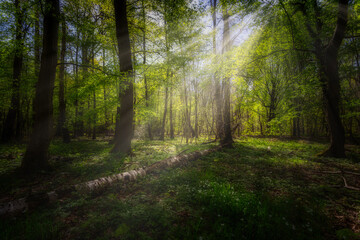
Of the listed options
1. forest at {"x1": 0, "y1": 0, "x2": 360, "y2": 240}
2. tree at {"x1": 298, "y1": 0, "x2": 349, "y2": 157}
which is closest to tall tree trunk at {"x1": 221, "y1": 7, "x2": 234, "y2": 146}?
forest at {"x1": 0, "y1": 0, "x2": 360, "y2": 240}

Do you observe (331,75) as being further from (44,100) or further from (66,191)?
(44,100)

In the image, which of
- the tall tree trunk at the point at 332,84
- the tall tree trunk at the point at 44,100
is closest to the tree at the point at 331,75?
the tall tree trunk at the point at 332,84

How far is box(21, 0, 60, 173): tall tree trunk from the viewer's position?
5.69m

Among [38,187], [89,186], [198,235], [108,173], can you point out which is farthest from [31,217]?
[198,235]

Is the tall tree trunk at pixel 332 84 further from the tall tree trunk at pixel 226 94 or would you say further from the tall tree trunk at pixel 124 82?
the tall tree trunk at pixel 124 82

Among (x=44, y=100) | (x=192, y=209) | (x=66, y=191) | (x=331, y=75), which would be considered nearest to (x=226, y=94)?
(x=331, y=75)

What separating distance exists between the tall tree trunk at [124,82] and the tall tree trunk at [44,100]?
2715 mm

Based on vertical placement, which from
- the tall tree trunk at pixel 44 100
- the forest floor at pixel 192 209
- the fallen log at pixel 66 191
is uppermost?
the tall tree trunk at pixel 44 100

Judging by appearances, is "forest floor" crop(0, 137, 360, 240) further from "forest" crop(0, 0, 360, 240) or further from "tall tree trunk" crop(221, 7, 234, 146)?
"tall tree trunk" crop(221, 7, 234, 146)

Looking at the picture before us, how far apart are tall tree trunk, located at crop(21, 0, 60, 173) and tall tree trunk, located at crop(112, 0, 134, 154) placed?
8.91 ft

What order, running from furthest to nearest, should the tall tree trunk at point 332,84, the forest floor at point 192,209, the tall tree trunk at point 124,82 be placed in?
the tall tree trunk at point 124,82, the tall tree trunk at point 332,84, the forest floor at point 192,209

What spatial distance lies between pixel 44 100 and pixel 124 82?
3.47m

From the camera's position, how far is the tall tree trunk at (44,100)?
Answer: 5691 millimetres

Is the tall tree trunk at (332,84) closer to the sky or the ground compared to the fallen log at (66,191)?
closer to the sky
